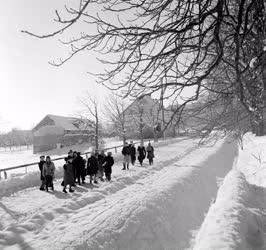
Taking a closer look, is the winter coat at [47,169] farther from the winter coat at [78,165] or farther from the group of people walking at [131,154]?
the group of people walking at [131,154]

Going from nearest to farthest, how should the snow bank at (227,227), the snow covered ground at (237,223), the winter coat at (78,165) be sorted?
1. the snow bank at (227,227)
2. the snow covered ground at (237,223)
3. the winter coat at (78,165)

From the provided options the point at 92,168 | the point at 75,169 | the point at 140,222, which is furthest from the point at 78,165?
the point at 140,222

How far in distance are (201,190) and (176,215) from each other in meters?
3.88

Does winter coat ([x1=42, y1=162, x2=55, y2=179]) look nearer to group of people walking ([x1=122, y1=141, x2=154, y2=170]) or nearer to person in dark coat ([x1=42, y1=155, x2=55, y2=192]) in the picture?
person in dark coat ([x1=42, y1=155, x2=55, y2=192])

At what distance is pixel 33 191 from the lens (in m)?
12.6

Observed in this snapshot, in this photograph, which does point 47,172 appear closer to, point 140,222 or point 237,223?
point 140,222

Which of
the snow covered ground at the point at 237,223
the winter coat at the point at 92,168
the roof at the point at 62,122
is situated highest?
the roof at the point at 62,122

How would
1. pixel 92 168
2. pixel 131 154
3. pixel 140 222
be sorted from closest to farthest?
pixel 140 222
pixel 92 168
pixel 131 154

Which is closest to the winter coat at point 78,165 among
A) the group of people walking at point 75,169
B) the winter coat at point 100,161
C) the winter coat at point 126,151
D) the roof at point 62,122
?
the group of people walking at point 75,169

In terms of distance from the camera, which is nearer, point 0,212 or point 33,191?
point 0,212

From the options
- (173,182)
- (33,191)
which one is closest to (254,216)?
(173,182)

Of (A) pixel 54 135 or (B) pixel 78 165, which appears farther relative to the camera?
(A) pixel 54 135

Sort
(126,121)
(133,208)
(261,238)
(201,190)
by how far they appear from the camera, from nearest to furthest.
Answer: (261,238), (133,208), (201,190), (126,121)

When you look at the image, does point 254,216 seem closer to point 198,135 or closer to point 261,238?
point 261,238
